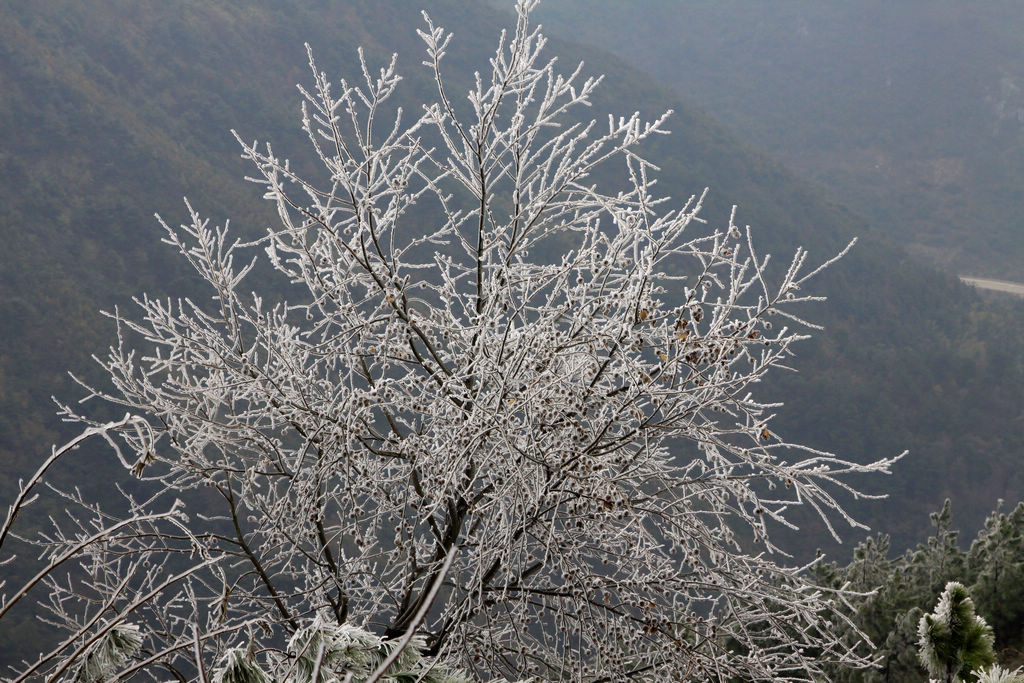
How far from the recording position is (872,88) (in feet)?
280

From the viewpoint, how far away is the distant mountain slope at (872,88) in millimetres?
72688

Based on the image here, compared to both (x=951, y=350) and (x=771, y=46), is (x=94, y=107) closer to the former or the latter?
(x=951, y=350)

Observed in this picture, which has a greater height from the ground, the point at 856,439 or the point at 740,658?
the point at 856,439

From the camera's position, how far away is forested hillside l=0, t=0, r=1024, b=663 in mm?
29297

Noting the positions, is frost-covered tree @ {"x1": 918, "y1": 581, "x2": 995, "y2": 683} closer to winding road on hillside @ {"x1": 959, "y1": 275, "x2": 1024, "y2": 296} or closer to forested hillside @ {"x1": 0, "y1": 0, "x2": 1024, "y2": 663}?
forested hillside @ {"x1": 0, "y1": 0, "x2": 1024, "y2": 663}

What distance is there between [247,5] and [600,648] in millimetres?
51437

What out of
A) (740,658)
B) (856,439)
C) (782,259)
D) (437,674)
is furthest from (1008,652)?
(782,259)

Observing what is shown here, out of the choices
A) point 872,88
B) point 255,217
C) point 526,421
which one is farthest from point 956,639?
point 872,88

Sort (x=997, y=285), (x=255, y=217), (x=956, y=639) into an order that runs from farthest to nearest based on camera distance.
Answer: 1. (x=997, y=285)
2. (x=255, y=217)
3. (x=956, y=639)

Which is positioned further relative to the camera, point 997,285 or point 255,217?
point 997,285

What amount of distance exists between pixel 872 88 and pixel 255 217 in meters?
70.7

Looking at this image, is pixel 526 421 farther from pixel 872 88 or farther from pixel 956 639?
pixel 872 88

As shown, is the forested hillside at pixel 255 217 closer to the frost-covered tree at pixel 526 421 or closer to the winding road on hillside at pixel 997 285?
the winding road on hillside at pixel 997 285

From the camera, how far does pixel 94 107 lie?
37.6 m
